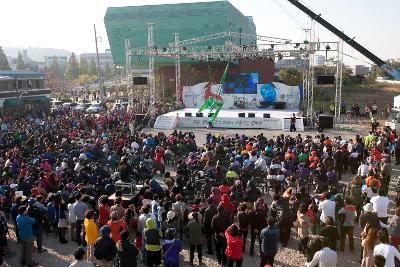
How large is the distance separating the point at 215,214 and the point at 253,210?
885 millimetres

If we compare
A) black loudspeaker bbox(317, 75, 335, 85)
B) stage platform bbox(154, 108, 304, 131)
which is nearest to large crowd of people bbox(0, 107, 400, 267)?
Result: black loudspeaker bbox(317, 75, 335, 85)

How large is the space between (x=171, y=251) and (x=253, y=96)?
114 feet

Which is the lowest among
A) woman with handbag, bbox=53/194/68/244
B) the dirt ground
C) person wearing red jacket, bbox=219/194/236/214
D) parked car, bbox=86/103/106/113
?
the dirt ground

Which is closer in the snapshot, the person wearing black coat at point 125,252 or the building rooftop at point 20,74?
the person wearing black coat at point 125,252

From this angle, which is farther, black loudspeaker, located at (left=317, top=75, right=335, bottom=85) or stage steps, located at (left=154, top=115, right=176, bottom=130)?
stage steps, located at (left=154, top=115, right=176, bottom=130)

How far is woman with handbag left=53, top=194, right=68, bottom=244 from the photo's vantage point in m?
10.5

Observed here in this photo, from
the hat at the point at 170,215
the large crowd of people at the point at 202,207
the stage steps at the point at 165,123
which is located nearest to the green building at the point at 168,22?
the stage steps at the point at 165,123

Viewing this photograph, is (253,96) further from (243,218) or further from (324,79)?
(243,218)

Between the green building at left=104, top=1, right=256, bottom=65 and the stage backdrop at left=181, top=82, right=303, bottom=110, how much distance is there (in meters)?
23.4

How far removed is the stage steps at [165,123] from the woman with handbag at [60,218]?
20994 mm

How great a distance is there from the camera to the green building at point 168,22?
6619cm

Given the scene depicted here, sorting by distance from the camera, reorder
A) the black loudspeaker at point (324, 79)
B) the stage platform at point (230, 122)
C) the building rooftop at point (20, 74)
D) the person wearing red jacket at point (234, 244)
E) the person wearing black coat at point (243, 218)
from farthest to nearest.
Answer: the building rooftop at point (20, 74) < the stage platform at point (230, 122) < the black loudspeaker at point (324, 79) < the person wearing black coat at point (243, 218) < the person wearing red jacket at point (234, 244)

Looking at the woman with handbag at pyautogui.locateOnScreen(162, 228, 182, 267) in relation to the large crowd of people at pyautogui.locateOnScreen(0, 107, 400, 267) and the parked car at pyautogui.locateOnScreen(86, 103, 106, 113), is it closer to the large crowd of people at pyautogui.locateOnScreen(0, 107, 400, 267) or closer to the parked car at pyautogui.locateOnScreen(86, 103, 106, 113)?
the large crowd of people at pyautogui.locateOnScreen(0, 107, 400, 267)

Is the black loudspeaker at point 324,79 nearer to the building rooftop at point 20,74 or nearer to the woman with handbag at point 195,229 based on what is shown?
the woman with handbag at point 195,229
